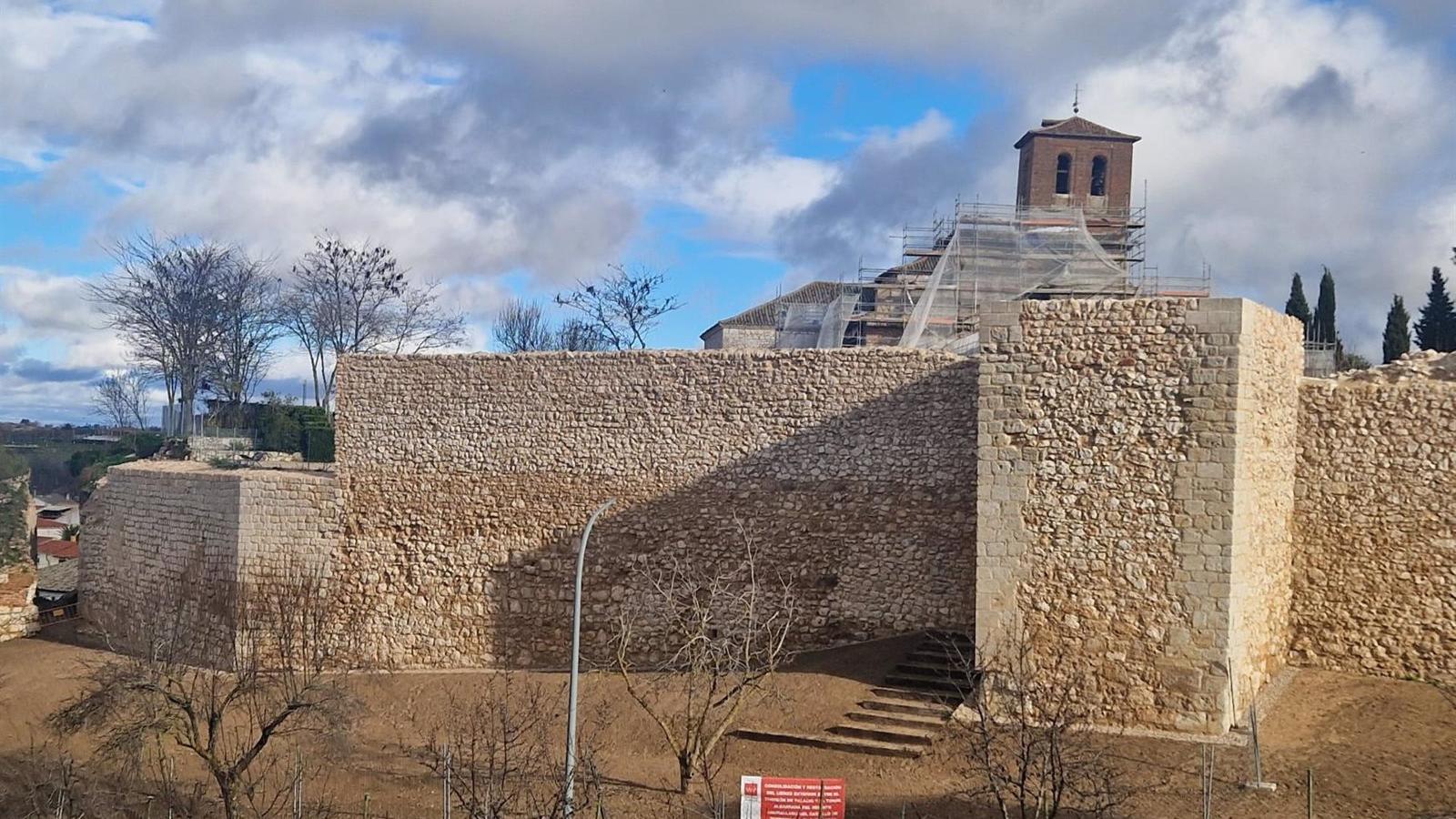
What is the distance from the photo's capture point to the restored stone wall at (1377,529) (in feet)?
42.3

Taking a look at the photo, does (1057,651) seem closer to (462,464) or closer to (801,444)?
(801,444)

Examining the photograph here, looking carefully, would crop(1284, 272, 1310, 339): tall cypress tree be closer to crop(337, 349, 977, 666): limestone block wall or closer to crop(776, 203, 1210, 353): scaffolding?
crop(776, 203, 1210, 353): scaffolding

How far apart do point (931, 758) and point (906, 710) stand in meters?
0.96

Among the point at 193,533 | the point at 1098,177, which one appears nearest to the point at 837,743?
the point at 193,533

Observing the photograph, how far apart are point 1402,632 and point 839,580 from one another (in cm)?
602

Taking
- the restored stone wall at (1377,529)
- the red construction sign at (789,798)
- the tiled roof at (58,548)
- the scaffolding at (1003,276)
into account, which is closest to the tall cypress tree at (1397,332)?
the scaffolding at (1003,276)

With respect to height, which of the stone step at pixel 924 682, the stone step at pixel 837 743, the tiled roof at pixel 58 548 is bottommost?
the tiled roof at pixel 58 548

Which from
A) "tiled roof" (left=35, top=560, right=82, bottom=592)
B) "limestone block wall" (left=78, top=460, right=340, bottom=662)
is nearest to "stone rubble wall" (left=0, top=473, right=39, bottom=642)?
"limestone block wall" (left=78, top=460, right=340, bottom=662)

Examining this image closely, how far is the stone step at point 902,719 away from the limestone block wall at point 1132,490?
2.92 feet

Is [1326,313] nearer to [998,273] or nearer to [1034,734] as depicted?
[998,273]

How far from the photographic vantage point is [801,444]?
15.0 m

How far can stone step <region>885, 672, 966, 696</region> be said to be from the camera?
42.4 feet

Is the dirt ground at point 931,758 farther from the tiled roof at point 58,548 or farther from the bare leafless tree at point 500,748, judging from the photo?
the tiled roof at point 58,548

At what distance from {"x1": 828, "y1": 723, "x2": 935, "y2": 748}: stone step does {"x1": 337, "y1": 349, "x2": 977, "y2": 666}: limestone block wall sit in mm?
2283
